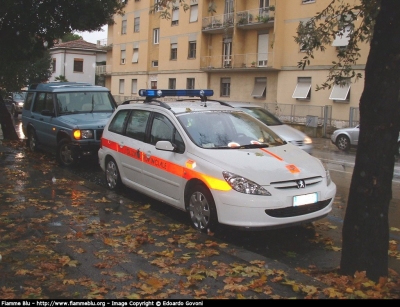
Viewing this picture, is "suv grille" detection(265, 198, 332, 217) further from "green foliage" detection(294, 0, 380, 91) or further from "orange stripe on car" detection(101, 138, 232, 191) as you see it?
"green foliage" detection(294, 0, 380, 91)

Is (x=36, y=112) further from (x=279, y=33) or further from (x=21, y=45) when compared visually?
(x=279, y=33)

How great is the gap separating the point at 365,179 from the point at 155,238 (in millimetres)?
2703

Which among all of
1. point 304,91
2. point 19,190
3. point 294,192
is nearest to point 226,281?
point 294,192

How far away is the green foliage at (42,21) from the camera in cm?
1611

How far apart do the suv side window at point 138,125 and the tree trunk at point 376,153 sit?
4.19 meters

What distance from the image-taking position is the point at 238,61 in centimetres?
3622

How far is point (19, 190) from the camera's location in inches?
347

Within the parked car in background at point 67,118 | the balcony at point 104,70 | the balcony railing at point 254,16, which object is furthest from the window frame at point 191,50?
the parked car in background at point 67,118

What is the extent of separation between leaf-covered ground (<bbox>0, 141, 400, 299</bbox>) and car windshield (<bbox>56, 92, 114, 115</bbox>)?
5.07 m

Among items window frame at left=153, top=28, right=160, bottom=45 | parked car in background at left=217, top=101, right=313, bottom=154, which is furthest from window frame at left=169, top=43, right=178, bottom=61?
parked car in background at left=217, top=101, right=313, bottom=154

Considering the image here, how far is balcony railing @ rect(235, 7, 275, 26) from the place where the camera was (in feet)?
108

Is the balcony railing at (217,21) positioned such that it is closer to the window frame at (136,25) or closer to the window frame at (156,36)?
the window frame at (156,36)

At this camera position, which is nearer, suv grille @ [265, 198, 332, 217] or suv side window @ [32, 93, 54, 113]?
suv grille @ [265, 198, 332, 217]

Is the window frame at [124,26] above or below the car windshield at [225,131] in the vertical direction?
above
